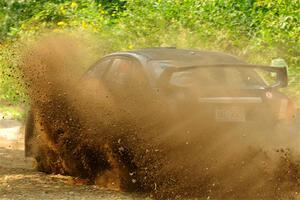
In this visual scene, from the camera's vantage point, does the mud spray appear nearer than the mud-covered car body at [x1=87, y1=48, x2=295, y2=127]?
Yes

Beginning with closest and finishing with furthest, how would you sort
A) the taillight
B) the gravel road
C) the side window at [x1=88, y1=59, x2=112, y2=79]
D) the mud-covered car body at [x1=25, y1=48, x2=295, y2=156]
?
the mud-covered car body at [x1=25, y1=48, x2=295, y2=156]
the gravel road
the taillight
the side window at [x1=88, y1=59, x2=112, y2=79]

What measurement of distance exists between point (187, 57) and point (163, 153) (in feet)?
4.58

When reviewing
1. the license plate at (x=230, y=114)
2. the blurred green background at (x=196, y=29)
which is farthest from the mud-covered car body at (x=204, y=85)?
the blurred green background at (x=196, y=29)

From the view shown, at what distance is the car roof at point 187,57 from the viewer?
24.5ft

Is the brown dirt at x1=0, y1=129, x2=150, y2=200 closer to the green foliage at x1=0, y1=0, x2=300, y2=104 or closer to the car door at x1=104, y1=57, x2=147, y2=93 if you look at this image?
the car door at x1=104, y1=57, x2=147, y2=93

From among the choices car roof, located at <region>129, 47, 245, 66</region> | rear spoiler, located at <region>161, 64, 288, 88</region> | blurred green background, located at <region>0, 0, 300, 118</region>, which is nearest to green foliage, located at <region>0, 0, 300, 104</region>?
blurred green background, located at <region>0, 0, 300, 118</region>

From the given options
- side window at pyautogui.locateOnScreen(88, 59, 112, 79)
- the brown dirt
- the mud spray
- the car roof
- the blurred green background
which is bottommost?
the blurred green background

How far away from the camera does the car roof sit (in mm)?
7465

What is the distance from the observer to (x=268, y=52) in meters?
13.0

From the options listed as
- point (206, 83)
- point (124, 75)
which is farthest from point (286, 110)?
point (124, 75)

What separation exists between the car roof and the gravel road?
4.95 ft

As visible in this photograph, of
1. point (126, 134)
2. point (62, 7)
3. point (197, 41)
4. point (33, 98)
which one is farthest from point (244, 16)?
point (126, 134)

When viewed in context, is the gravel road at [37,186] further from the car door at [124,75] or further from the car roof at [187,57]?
the car roof at [187,57]

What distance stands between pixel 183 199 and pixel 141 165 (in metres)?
0.58
